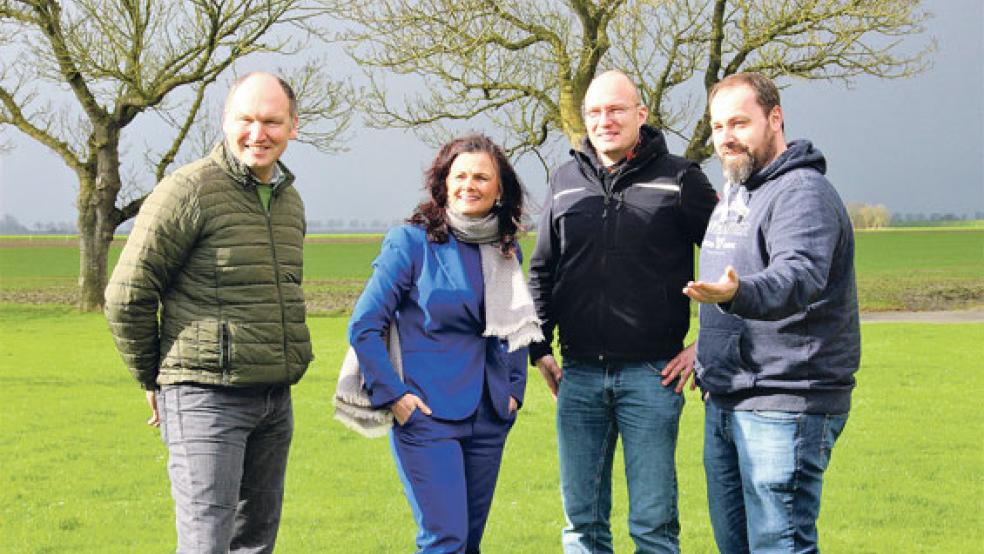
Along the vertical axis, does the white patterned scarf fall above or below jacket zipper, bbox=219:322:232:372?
above

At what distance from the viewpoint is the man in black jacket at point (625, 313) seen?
410 cm

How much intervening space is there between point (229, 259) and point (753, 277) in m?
1.87

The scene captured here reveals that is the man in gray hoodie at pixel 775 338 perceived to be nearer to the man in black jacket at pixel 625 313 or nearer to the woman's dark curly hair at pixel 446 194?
the man in black jacket at pixel 625 313

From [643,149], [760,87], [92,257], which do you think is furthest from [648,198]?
[92,257]

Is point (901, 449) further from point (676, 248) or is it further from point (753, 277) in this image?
point (753, 277)

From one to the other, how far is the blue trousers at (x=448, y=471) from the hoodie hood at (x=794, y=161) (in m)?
1.32

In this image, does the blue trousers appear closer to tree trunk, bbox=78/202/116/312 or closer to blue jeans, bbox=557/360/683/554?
blue jeans, bbox=557/360/683/554

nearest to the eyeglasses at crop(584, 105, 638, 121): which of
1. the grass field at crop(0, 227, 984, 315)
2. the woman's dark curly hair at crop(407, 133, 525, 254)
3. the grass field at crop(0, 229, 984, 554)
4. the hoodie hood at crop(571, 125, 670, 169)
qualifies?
the hoodie hood at crop(571, 125, 670, 169)

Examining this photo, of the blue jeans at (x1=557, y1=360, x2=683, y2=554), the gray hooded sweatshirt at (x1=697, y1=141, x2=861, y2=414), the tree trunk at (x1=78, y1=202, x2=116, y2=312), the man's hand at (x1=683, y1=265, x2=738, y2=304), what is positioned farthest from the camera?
the tree trunk at (x1=78, y1=202, x2=116, y2=312)

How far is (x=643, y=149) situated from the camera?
4.20 metres

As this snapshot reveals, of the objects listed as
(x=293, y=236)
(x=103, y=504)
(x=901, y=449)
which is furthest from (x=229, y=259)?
(x=901, y=449)

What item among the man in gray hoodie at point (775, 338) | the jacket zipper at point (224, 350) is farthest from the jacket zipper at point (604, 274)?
the jacket zipper at point (224, 350)

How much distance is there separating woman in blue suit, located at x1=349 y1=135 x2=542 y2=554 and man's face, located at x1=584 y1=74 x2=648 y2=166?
521 mm

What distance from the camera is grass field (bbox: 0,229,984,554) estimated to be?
246 inches
